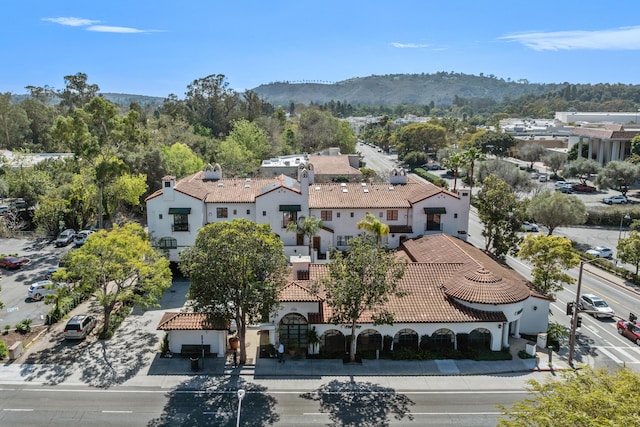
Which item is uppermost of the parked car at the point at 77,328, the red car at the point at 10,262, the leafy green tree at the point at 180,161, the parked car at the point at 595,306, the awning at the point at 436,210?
the leafy green tree at the point at 180,161

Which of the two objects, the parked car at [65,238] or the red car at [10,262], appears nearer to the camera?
the red car at [10,262]

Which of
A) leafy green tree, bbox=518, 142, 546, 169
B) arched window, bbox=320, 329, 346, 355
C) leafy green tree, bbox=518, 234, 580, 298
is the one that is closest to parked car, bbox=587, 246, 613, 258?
leafy green tree, bbox=518, 234, 580, 298

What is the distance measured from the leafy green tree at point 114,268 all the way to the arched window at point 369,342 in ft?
49.5

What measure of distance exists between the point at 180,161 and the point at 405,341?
56.4m

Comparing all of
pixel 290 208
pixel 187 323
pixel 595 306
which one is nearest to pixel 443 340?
pixel 595 306

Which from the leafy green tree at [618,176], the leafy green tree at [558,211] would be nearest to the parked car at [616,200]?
the leafy green tree at [618,176]

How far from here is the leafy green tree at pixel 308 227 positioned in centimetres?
5028

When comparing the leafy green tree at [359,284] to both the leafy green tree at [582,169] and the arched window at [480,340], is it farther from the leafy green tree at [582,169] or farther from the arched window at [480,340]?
the leafy green tree at [582,169]

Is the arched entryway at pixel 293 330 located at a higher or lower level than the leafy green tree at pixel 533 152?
lower

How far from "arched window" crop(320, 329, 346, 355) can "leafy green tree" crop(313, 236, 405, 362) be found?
2.13 m

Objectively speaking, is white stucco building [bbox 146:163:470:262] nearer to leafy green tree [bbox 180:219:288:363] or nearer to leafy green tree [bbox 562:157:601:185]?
leafy green tree [bbox 180:219:288:363]

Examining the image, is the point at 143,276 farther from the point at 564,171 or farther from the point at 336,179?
the point at 564,171

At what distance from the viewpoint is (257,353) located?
38625mm

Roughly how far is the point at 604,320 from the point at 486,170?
55.0 meters
